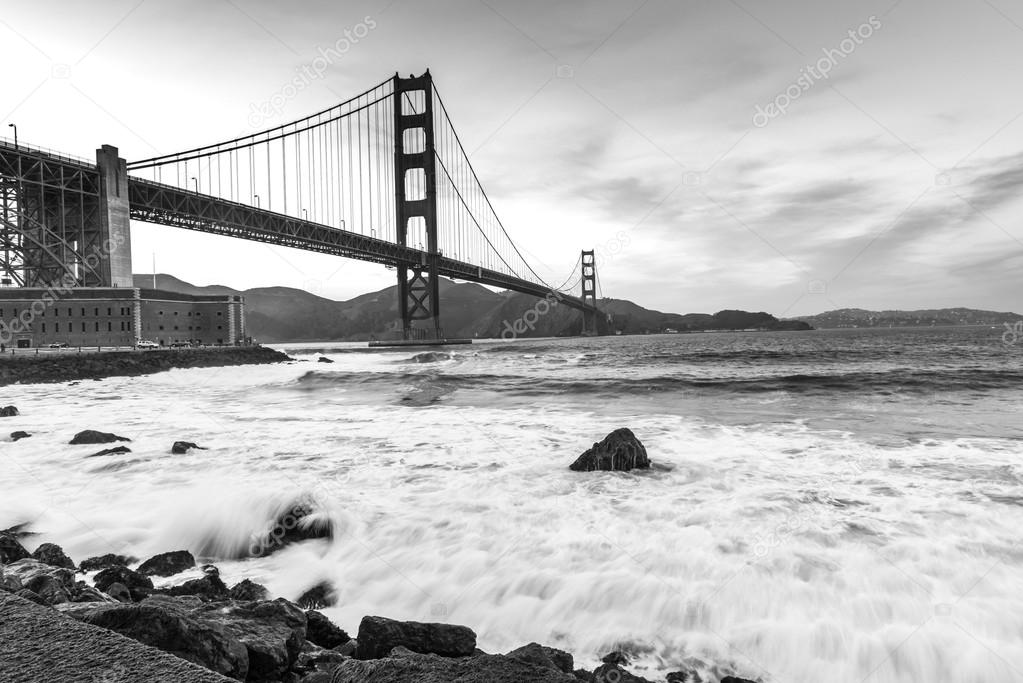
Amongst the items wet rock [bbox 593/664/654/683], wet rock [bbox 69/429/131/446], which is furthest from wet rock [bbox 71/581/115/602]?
wet rock [bbox 69/429/131/446]

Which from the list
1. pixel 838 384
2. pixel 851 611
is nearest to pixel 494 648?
pixel 851 611

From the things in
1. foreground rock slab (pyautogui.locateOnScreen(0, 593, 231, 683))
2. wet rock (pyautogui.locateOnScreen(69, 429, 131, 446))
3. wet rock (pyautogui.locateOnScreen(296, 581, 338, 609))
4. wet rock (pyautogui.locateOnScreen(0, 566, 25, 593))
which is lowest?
wet rock (pyautogui.locateOnScreen(296, 581, 338, 609))

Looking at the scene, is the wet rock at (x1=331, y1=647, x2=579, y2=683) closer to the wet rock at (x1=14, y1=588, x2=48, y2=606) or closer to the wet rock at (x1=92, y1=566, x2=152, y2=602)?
the wet rock at (x1=14, y1=588, x2=48, y2=606)

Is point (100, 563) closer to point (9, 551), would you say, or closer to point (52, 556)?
point (52, 556)

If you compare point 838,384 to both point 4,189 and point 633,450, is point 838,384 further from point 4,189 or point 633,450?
point 4,189

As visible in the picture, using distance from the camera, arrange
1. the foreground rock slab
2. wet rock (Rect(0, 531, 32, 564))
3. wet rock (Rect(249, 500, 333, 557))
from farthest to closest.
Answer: wet rock (Rect(249, 500, 333, 557))
wet rock (Rect(0, 531, 32, 564))
the foreground rock slab

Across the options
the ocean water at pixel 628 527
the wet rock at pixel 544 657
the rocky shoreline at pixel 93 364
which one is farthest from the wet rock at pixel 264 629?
the rocky shoreline at pixel 93 364
